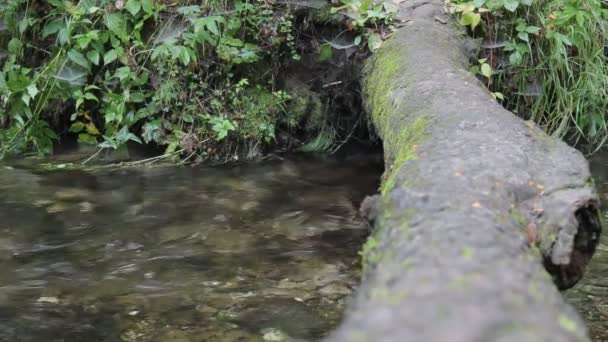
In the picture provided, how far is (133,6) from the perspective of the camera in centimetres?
435

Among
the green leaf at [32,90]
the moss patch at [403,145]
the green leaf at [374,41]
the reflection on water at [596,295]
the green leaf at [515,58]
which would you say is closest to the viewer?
the moss patch at [403,145]

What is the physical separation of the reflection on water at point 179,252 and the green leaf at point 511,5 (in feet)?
4.55

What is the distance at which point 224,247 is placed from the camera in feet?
10.5

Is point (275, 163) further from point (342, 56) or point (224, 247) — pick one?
point (224, 247)

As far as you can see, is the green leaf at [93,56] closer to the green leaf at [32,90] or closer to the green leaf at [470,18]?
the green leaf at [32,90]

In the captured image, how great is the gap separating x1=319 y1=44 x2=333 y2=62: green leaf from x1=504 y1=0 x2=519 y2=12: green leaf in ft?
3.92

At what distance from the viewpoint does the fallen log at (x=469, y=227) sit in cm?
87

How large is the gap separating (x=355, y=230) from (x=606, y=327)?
1.35 m

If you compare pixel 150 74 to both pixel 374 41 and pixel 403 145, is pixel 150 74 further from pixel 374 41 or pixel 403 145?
pixel 403 145

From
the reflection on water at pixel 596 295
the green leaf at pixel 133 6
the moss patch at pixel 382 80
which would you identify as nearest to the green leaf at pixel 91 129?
the green leaf at pixel 133 6

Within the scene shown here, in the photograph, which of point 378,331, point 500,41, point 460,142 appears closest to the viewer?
point 378,331

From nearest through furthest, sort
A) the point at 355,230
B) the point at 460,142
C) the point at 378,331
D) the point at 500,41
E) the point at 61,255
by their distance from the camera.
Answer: the point at 378,331, the point at 460,142, the point at 61,255, the point at 355,230, the point at 500,41

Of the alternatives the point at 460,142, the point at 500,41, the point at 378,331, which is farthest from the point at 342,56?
the point at 378,331

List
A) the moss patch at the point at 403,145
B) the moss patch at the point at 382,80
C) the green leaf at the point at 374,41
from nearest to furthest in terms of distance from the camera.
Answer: the moss patch at the point at 403,145 → the moss patch at the point at 382,80 → the green leaf at the point at 374,41
